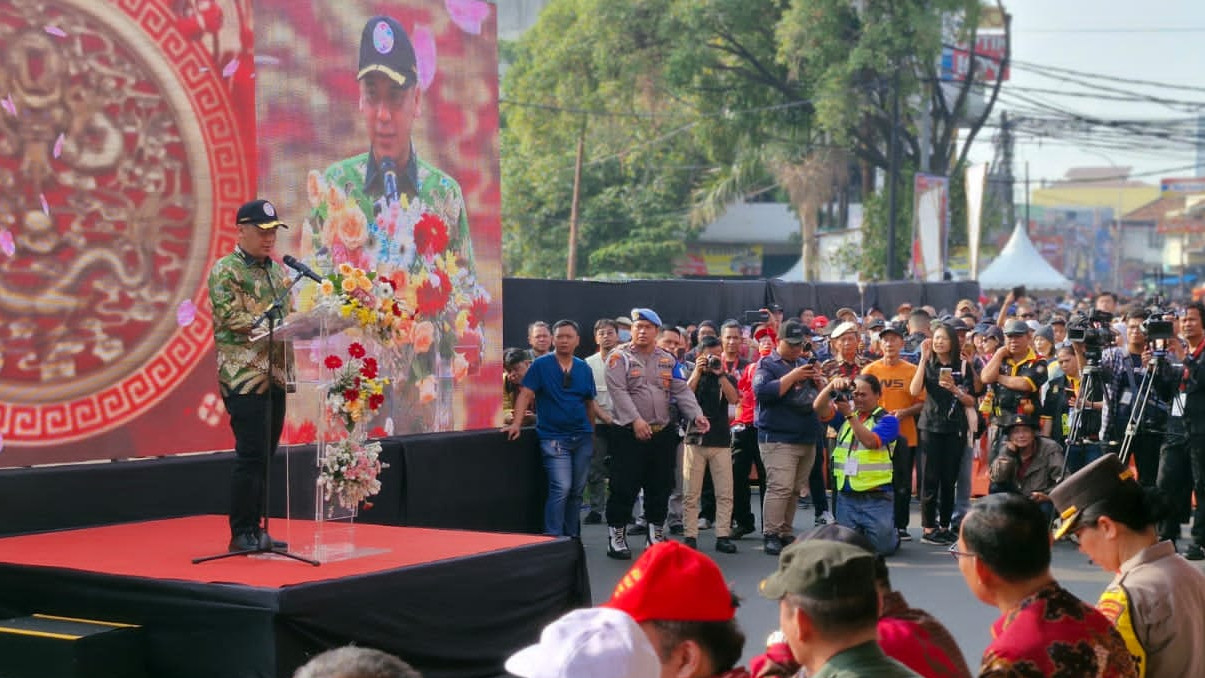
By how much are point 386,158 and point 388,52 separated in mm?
838

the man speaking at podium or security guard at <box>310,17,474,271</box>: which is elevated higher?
security guard at <box>310,17,474,271</box>

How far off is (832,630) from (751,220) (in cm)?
5552

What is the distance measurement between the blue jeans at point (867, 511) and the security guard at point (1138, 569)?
6506 millimetres

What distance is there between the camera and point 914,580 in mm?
11141

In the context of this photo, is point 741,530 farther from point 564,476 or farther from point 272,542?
point 272,542

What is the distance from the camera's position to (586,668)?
3010 mm

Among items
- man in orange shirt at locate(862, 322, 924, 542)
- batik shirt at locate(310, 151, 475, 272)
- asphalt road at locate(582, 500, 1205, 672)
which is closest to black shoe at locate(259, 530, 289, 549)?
asphalt road at locate(582, 500, 1205, 672)

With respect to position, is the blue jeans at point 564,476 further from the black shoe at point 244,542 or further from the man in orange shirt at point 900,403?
the black shoe at point 244,542

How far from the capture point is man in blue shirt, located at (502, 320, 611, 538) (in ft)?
38.8

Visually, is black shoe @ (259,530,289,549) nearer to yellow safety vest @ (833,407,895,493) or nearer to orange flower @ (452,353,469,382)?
orange flower @ (452,353,469,382)

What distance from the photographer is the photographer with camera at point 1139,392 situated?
12.0 meters

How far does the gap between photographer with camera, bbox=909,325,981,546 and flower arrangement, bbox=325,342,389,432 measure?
577cm

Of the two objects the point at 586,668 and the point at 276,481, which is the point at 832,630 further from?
the point at 276,481

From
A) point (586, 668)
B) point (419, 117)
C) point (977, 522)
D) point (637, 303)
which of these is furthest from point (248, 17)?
point (637, 303)
